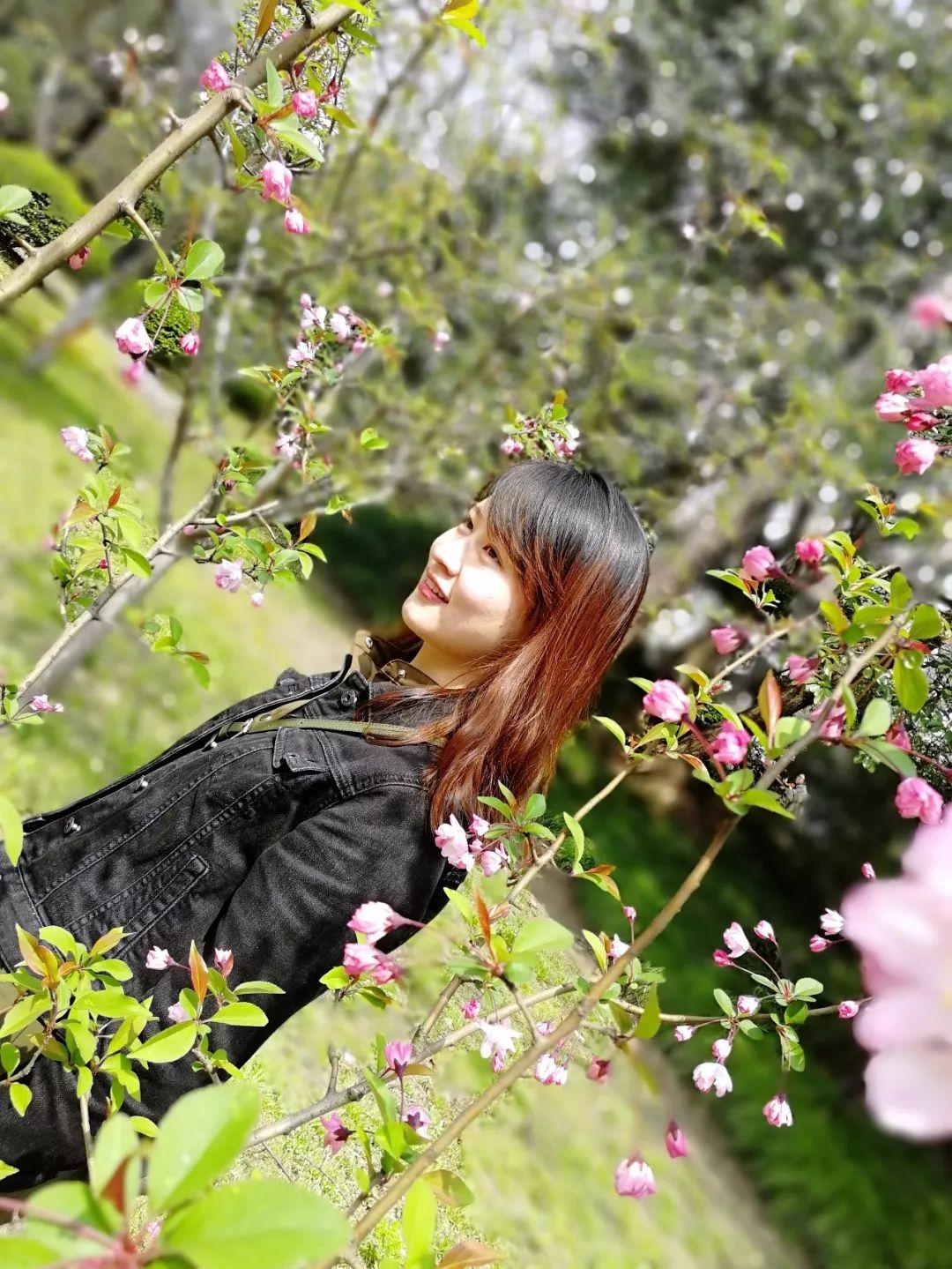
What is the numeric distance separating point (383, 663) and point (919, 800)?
929 millimetres

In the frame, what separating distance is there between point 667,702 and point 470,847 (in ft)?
1.48

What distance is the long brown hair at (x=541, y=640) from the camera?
122 cm

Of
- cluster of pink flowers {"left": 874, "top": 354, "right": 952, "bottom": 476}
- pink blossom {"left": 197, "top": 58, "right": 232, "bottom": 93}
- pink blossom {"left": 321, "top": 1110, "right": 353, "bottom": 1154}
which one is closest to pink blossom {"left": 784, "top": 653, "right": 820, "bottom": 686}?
cluster of pink flowers {"left": 874, "top": 354, "right": 952, "bottom": 476}

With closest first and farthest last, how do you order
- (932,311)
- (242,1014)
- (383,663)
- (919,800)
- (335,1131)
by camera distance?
(932,311) → (919,800) → (242,1014) → (335,1131) → (383,663)

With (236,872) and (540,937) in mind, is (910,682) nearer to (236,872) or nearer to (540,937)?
(540,937)

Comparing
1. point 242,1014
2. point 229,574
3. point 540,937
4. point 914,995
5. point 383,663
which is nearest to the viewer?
point 914,995

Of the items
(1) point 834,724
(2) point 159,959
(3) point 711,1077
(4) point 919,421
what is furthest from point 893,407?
(2) point 159,959

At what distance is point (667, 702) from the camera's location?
0.78 metres

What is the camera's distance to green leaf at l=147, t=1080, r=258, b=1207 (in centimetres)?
42

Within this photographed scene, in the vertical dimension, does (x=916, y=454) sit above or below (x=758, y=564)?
above

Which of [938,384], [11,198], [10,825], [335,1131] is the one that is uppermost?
[938,384]

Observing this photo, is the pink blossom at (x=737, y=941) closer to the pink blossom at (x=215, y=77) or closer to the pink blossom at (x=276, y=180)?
the pink blossom at (x=276, y=180)

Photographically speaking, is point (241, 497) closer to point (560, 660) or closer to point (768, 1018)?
point (560, 660)

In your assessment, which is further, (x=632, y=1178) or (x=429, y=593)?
(x=429, y=593)
